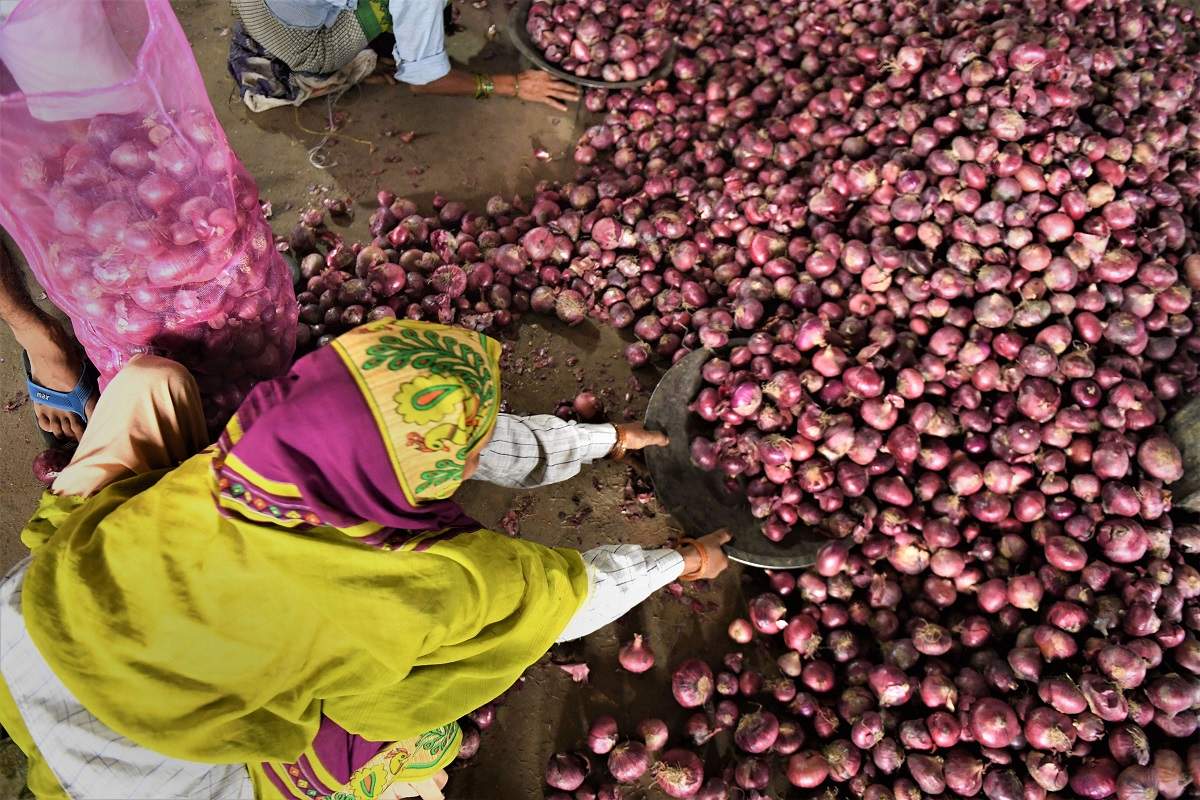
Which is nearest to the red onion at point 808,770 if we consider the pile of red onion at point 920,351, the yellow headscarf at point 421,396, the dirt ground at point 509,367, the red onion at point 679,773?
the pile of red onion at point 920,351

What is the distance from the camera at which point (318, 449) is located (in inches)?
47.7

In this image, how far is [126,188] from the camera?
1.73 meters

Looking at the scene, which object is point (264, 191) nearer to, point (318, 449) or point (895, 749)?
point (318, 449)

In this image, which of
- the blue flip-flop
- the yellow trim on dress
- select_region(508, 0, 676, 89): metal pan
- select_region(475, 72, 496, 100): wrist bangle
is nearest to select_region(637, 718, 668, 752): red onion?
the yellow trim on dress

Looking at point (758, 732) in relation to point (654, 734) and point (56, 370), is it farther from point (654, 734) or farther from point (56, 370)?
point (56, 370)

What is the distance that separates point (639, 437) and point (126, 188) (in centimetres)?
144

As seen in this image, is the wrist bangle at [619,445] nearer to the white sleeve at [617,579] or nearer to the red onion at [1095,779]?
the white sleeve at [617,579]

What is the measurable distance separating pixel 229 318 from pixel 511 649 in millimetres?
1126

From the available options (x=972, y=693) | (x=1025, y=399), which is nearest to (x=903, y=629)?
(x=972, y=693)

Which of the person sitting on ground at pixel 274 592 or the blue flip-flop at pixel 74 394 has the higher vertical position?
the person sitting on ground at pixel 274 592

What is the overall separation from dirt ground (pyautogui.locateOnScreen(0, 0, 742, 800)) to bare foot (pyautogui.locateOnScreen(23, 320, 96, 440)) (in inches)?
9.4

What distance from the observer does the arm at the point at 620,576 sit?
182 centimetres

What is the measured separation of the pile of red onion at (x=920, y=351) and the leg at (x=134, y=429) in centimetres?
88

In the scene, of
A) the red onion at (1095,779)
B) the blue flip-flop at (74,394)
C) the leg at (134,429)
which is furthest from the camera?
the blue flip-flop at (74,394)
